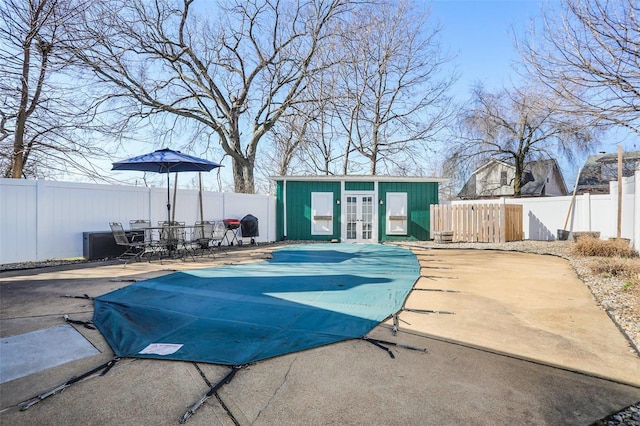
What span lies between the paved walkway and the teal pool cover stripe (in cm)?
16

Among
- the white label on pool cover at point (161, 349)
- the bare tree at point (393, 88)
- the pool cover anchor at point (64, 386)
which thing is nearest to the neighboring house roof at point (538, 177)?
the bare tree at point (393, 88)

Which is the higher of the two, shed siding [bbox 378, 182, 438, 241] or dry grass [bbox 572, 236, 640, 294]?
shed siding [bbox 378, 182, 438, 241]

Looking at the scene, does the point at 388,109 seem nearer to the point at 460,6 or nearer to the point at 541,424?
the point at 460,6

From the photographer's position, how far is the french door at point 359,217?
1222 cm

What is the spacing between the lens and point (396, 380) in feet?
6.98

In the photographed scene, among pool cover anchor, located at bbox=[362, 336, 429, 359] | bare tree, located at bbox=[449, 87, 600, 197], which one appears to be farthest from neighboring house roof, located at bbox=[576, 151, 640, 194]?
pool cover anchor, located at bbox=[362, 336, 429, 359]

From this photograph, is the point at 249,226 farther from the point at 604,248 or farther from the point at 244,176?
the point at 604,248

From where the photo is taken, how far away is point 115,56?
11.1 meters

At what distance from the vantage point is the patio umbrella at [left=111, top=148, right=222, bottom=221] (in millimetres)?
6938

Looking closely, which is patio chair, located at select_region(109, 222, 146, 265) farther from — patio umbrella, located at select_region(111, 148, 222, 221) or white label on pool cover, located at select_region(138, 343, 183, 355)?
white label on pool cover, located at select_region(138, 343, 183, 355)

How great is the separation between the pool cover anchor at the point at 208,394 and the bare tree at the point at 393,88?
14850 millimetres

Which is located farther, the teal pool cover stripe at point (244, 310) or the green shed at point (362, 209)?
the green shed at point (362, 209)

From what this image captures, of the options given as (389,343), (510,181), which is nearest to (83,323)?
(389,343)

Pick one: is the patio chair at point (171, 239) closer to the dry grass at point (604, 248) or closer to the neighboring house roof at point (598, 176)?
the dry grass at point (604, 248)
